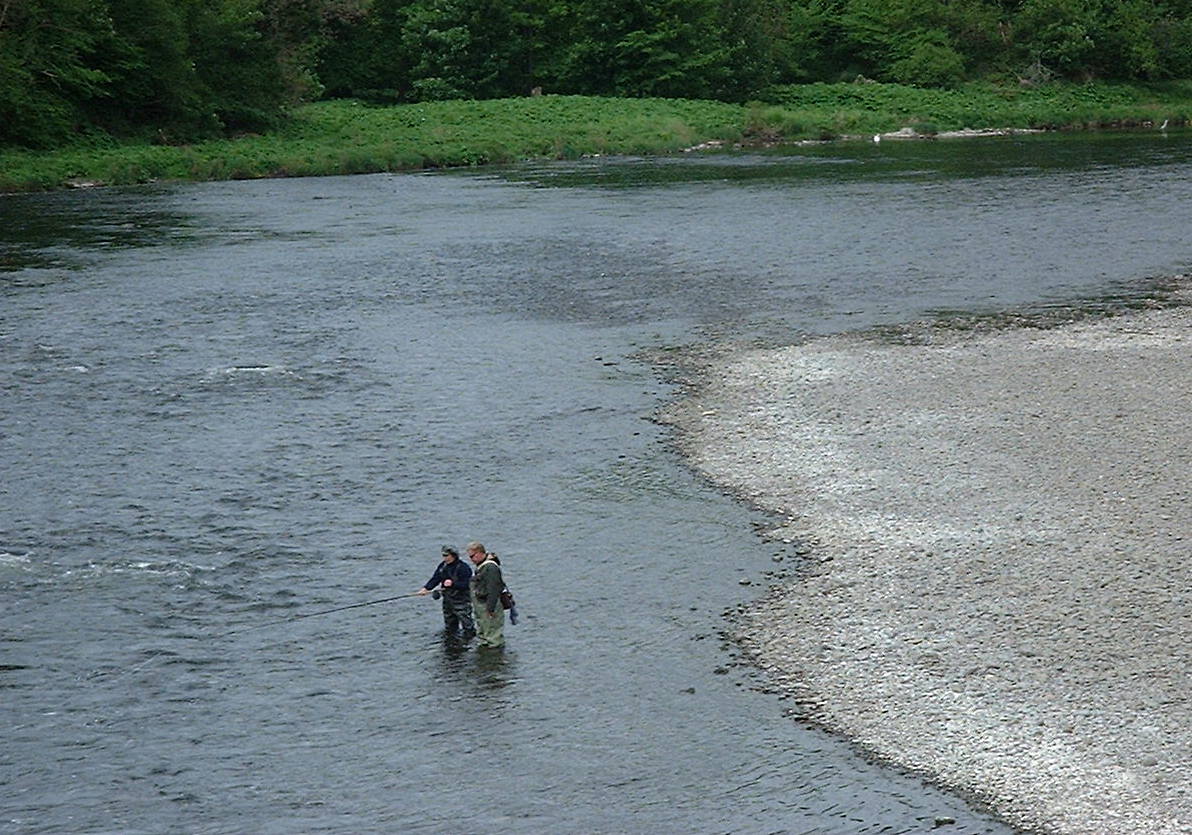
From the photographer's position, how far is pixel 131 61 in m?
66.9

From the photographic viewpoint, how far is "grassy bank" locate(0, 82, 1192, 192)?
2502 inches

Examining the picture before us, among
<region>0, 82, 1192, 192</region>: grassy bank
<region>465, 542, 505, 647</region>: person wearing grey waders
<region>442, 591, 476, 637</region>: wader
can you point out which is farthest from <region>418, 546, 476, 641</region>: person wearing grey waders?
<region>0, 82, 1192, 192</region>: grassy bank

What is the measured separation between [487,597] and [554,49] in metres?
81.6

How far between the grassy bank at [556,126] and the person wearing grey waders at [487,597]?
153 feet

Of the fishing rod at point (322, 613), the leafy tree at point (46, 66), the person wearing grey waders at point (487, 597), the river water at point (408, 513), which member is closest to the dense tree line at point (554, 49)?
the leafy tree at point (46, 66)

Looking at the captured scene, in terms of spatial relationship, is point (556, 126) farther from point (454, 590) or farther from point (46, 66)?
point (454, 590)

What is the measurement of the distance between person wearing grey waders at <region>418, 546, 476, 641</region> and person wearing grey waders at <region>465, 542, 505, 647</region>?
0.84ft

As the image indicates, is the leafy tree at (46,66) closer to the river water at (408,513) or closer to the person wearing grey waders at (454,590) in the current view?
the river water at (408,513)

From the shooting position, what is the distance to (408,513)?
2148 cm

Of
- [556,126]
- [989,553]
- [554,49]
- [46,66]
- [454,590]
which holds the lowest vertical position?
[989,553]

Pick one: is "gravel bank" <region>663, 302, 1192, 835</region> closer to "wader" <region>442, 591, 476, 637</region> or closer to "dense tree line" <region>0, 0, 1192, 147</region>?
"wader" <region>442, 591, 476, 637</region>

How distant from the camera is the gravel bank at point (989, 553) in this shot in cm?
1409

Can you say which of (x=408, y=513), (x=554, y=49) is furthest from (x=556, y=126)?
(x=408, y=513)

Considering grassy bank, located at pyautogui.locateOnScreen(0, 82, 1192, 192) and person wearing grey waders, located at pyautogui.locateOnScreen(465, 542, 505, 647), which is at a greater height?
grassy bank, located at pyautogui.locateOnScreen(0, 82, 1192, 192)
